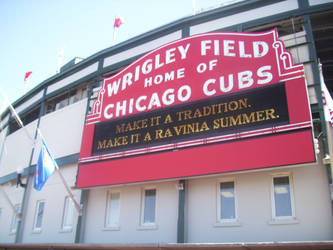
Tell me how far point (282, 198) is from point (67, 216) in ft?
32.3

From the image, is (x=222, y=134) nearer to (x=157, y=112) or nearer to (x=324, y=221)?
(x=157, y=112)

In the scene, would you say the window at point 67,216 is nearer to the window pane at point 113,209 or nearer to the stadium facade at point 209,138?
the stadium facade at point 209,138

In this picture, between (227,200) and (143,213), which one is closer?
(227,200)

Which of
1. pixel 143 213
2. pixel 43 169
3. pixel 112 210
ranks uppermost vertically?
pixel 43 169

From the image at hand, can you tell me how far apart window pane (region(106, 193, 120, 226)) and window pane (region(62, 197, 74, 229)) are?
7.72 feet

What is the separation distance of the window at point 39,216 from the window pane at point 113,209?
4.75m

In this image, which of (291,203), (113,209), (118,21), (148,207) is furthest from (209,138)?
(118,21)

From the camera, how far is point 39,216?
61.0 feet

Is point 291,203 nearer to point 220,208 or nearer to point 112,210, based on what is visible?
point 220,208

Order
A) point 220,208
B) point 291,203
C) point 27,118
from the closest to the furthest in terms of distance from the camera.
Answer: point 291,203 → point 220,208 → point 27,118

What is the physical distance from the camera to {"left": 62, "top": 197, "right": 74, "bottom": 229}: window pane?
16.8 m

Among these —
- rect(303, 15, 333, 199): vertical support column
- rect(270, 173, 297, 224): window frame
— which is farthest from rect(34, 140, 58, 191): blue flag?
rect(303, 15, 333, 199): vertical support column

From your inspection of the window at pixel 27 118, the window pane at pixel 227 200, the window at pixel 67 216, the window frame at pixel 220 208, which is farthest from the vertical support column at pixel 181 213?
the window at pixel 27 118

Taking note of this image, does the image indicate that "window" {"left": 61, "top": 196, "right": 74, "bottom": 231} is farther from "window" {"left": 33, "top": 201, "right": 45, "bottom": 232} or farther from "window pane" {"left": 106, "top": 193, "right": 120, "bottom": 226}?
"window pane" {"left": 106, "top": 193, "right": 120, "bottom": 226}
